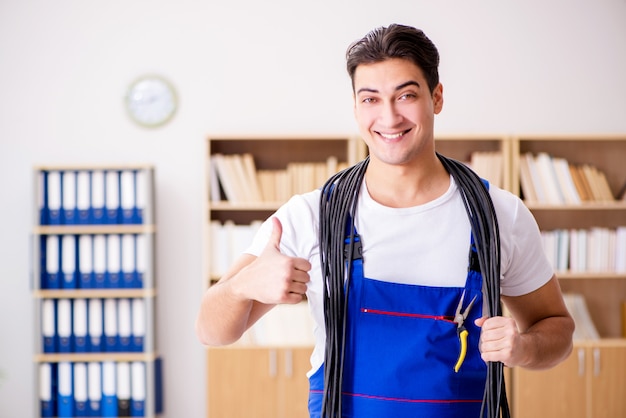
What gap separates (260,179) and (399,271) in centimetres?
287

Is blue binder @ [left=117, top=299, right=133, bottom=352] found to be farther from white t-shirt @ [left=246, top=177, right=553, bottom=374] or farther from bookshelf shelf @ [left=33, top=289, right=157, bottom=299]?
white t-shirt @ [left=246, top=177, right=553, bottom=374]

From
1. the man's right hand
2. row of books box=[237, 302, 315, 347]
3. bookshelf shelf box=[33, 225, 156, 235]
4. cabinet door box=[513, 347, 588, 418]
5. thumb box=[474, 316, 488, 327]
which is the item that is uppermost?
bookshelf shelf box=[33, 225, 156, 235]

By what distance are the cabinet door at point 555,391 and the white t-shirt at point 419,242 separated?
2725mm

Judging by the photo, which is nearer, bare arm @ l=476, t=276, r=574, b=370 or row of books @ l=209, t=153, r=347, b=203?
bare arm @ l=476, t=276, r=574, b=370

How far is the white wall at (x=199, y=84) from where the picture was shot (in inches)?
186

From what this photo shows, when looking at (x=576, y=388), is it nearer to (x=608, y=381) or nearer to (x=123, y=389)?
(x=608, y=381)

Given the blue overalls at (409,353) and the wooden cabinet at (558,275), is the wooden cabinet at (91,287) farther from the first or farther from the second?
the blue overalls at (409,353)

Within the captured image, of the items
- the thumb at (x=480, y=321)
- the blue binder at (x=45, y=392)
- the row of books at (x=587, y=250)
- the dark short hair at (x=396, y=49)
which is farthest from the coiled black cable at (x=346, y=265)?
the blue binder at (x=45, y=392)

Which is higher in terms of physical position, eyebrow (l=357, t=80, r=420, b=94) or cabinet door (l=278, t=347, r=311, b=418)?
eyebrow (l=357, t=80, r=420, b=94)

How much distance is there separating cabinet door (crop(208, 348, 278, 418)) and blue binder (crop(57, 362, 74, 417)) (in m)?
A: 0.77

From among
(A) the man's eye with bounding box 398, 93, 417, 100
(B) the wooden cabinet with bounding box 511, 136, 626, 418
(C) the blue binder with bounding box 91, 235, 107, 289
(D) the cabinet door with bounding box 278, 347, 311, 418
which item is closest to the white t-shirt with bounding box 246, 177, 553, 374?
(A) the man's eye with bounding box 398, 93, 417, 100

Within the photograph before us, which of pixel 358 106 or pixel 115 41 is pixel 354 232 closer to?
pixel 358 106

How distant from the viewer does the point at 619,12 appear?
475 centimetres

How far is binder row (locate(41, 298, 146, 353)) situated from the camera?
14.3 ft
